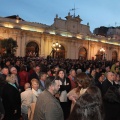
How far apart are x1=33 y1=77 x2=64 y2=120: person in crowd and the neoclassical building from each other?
29.5 metres

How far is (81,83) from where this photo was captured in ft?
15.4

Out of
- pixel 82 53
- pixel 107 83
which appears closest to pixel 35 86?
pixel 107 83

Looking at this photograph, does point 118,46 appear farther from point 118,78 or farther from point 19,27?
point 118,78

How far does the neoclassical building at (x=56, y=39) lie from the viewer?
36469 millimetres

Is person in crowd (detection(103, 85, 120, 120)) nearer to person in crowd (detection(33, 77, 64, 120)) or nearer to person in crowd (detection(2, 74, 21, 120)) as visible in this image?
person in crowd (detection(33, 77, 64, 120))

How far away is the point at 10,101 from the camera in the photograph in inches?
212

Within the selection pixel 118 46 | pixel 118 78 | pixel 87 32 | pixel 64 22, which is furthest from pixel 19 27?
pixel 118 78

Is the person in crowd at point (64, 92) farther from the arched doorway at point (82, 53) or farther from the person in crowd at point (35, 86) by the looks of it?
the arched doorway at point (82, 53)

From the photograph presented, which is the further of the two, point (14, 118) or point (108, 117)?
point (14, 118)

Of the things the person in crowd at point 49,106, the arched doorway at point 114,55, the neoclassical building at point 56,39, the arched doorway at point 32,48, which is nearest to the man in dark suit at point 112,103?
the person in crowd at point 49,106

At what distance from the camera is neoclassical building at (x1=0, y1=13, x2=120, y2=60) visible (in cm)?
3647

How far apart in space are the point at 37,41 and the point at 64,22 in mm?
7689

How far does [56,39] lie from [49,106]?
3814 centimetres

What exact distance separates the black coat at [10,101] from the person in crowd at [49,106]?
1401 mm
